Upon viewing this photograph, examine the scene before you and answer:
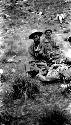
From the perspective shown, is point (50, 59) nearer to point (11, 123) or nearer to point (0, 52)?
point (0, 52)

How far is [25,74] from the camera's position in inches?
346

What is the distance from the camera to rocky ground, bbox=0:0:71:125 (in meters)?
7.11

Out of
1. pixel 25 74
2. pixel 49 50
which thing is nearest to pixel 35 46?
pixel 49 50

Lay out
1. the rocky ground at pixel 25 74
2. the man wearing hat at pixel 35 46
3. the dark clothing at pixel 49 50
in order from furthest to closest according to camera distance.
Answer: the man wearing hat at pixel 35 46 → the dark clothing at pixel 49 50 → the rocky ground at pixel 25 74

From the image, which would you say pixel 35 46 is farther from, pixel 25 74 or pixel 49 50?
pixel 25 74

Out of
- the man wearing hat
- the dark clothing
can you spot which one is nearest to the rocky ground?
the man wearing hat

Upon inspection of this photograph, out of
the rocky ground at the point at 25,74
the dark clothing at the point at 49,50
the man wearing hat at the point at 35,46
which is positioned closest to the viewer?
the rocky ground at the point at 25,74

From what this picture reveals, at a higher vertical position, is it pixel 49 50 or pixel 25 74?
pixel 49 50

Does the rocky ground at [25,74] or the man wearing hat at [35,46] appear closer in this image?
the rocky ground at [25,74]

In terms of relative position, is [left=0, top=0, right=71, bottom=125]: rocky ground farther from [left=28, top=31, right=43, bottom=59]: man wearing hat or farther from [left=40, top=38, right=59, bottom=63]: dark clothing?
[left=40, top=38, right=59, bottom=63]: dark clothing

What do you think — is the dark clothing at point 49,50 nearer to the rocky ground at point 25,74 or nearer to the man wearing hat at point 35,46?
the man wearing hat at point 35,46

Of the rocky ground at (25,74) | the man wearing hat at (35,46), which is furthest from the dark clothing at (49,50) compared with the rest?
the rocky ground at (25,74)

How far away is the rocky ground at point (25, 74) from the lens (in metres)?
7.11

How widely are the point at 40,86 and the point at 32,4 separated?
6013mm
